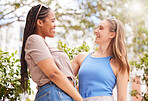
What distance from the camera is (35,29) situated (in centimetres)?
138

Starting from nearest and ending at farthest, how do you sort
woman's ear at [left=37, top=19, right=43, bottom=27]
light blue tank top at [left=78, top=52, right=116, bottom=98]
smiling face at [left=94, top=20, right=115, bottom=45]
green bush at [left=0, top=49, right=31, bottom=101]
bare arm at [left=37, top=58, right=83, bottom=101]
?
bare arm at [left=37, top=58, right=83, bottom=101] → woman's ear at [left=37, top=19, right=43, bottom=27] → light blue tank top at [left=78, top=52, right=116, bottom=98] → smiling face at [left=94, top=20, right=115, bottom=45] → green bush at [left=0, top=49, right=31, bottom=101]

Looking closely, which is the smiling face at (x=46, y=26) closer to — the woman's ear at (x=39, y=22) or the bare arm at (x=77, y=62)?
the woman's ear at (x=39, y=22)

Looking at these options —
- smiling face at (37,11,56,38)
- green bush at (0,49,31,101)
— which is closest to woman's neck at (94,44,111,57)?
smiling face at (37,11,56,38)

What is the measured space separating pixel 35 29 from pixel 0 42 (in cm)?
395

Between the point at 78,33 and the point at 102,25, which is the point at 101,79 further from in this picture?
the point at 78,33

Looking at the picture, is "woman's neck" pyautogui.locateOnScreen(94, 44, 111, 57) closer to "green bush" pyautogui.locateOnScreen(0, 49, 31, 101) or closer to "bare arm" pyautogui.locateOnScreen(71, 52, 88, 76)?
"bare arm" pyautogui.locateOnScreen(71, 52, 88, 76)

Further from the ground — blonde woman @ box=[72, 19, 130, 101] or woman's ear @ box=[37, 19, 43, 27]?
woman's ear @ box=[37, 19, 43, 27]

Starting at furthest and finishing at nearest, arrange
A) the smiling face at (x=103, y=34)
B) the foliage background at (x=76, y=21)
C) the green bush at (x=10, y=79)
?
the foliage background at (x=76, y=21), the green bush at (x=10, y=79), the smiling face at (x=103, y=34)

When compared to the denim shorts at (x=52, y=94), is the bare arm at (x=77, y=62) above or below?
below

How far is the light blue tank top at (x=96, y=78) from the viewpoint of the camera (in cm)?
178

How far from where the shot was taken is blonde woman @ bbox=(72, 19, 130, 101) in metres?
1.78

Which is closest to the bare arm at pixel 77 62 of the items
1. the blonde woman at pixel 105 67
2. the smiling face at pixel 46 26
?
the blonde woman at pixel 105 67

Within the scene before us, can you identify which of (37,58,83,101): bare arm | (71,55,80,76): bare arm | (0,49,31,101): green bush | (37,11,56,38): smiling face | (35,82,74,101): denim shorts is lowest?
(0,49,31,101): green bush

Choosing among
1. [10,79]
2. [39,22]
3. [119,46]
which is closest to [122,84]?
[119,46]
